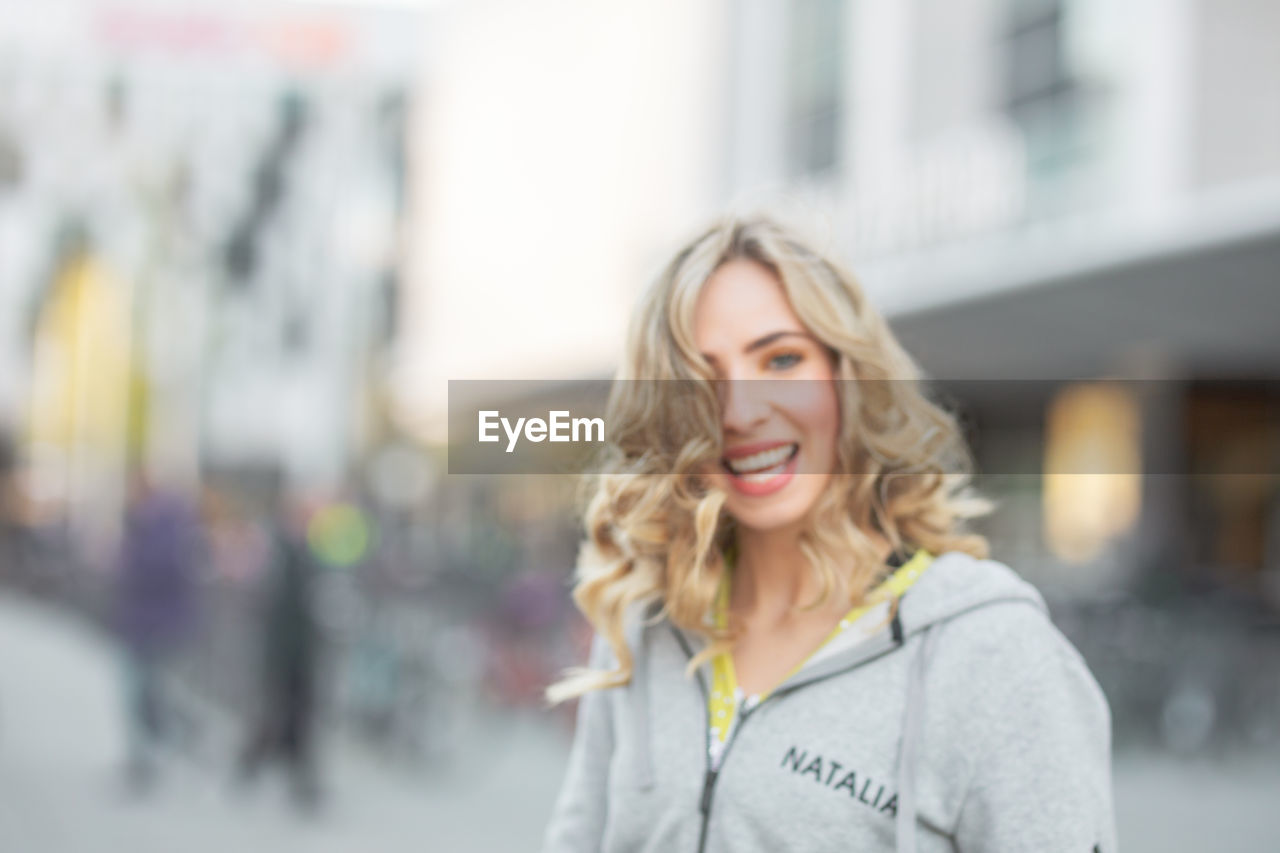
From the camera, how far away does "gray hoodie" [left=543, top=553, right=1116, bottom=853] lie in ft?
4.67

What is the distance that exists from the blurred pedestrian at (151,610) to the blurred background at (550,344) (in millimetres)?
26

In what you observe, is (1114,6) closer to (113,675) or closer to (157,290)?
(113,675)

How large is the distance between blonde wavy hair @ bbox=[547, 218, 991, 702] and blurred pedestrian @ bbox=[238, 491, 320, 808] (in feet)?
18.6

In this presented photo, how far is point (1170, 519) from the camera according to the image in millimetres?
13867

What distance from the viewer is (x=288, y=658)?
7398 mm

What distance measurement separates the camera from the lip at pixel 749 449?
5.57 ft

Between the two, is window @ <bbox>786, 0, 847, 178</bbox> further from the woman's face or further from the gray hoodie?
the gray hoodie

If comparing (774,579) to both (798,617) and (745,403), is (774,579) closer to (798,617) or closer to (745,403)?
(798,617)

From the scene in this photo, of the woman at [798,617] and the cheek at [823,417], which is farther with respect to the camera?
the cheek at [823,417]

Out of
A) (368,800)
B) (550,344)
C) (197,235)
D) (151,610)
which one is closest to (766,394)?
(368,800)

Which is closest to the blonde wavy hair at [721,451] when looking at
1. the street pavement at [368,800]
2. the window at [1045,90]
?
the street pavement at [368,800]

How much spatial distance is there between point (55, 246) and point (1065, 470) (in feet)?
63.6

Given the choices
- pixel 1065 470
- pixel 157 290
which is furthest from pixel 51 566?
pixel 1065 470

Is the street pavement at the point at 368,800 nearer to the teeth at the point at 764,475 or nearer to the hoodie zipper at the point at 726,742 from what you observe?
the hoodie zipper at the point at 726,742
